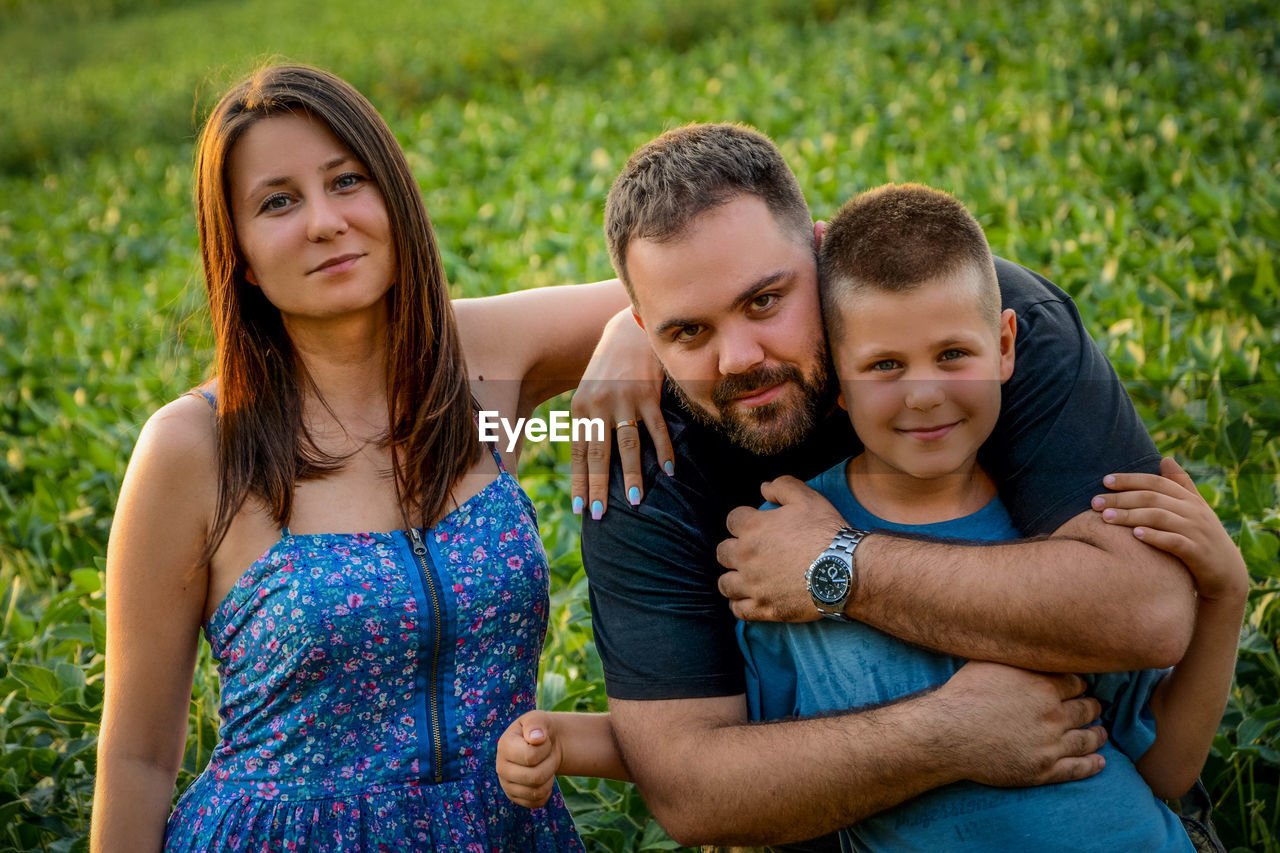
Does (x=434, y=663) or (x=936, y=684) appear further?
(x=434, y=663)

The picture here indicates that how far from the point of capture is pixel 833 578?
208 cm

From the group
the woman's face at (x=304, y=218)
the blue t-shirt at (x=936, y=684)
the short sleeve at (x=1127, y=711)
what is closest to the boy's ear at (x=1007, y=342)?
the blue t-shirt at (x=936, y=684)

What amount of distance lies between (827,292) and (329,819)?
1.48 metres

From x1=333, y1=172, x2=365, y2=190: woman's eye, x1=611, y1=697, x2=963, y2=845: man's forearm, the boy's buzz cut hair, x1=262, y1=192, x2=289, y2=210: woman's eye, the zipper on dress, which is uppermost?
x1=333, y1=172, x2=365, y2=190: woman's eye

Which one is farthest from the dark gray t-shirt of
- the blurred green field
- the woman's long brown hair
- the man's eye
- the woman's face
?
the woman's face

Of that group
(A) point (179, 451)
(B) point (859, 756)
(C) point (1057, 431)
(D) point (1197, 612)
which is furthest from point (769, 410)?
(A) point (179, 451)

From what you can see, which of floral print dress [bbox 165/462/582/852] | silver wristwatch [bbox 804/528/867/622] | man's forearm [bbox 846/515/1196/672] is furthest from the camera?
floral print dress [bbox 165/462/582/852]

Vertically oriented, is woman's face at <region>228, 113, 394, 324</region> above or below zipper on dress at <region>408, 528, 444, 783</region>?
above

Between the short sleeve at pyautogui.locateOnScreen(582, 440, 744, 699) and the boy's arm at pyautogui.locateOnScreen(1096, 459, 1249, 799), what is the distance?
768mm

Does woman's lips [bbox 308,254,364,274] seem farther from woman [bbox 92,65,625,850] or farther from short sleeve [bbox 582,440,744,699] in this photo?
short sleeve [bbox 582,440,744,699]

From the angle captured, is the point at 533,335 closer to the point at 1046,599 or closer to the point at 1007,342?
the point at 1007,342

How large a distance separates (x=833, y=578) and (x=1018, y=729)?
41 cm

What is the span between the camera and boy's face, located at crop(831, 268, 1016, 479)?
6.82 ft

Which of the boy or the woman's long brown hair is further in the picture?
the woman's long brown hair
